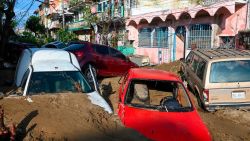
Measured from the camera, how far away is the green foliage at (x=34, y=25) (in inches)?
2324

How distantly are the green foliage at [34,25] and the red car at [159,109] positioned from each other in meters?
53.4

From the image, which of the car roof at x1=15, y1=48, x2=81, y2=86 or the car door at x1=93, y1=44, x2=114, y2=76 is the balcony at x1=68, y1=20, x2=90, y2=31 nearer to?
the car door at x1=93, y1=44, x2=114, y2=76

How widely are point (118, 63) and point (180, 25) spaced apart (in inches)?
332

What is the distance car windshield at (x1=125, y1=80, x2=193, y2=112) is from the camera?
7.21 metres

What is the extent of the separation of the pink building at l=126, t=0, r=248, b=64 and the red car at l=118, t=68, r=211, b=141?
10.1 m

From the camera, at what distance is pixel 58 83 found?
8102 mm

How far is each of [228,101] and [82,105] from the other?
14.9ft

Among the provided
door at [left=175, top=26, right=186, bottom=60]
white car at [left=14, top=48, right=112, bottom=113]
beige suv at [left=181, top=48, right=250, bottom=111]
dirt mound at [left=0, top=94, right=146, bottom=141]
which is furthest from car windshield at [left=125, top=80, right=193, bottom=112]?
door at [left=175, top=26, right=186, bottom=60]

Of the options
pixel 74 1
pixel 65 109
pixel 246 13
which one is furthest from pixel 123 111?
pixel 74 1

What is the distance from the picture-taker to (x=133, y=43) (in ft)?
99.2

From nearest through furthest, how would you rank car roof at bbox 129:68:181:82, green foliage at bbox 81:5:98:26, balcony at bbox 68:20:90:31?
car roof at bbox 129:68:181:82, green foliage at bbox 81:5:98:26, balcony at bbox 68:20:90:31

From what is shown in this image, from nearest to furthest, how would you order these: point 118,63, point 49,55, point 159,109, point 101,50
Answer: point 159,109, point 49,55, point 101,50, point 118,63

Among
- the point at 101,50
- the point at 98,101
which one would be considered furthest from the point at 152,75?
the point at 101,50

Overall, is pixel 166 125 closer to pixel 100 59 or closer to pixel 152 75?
pixel 152 75
